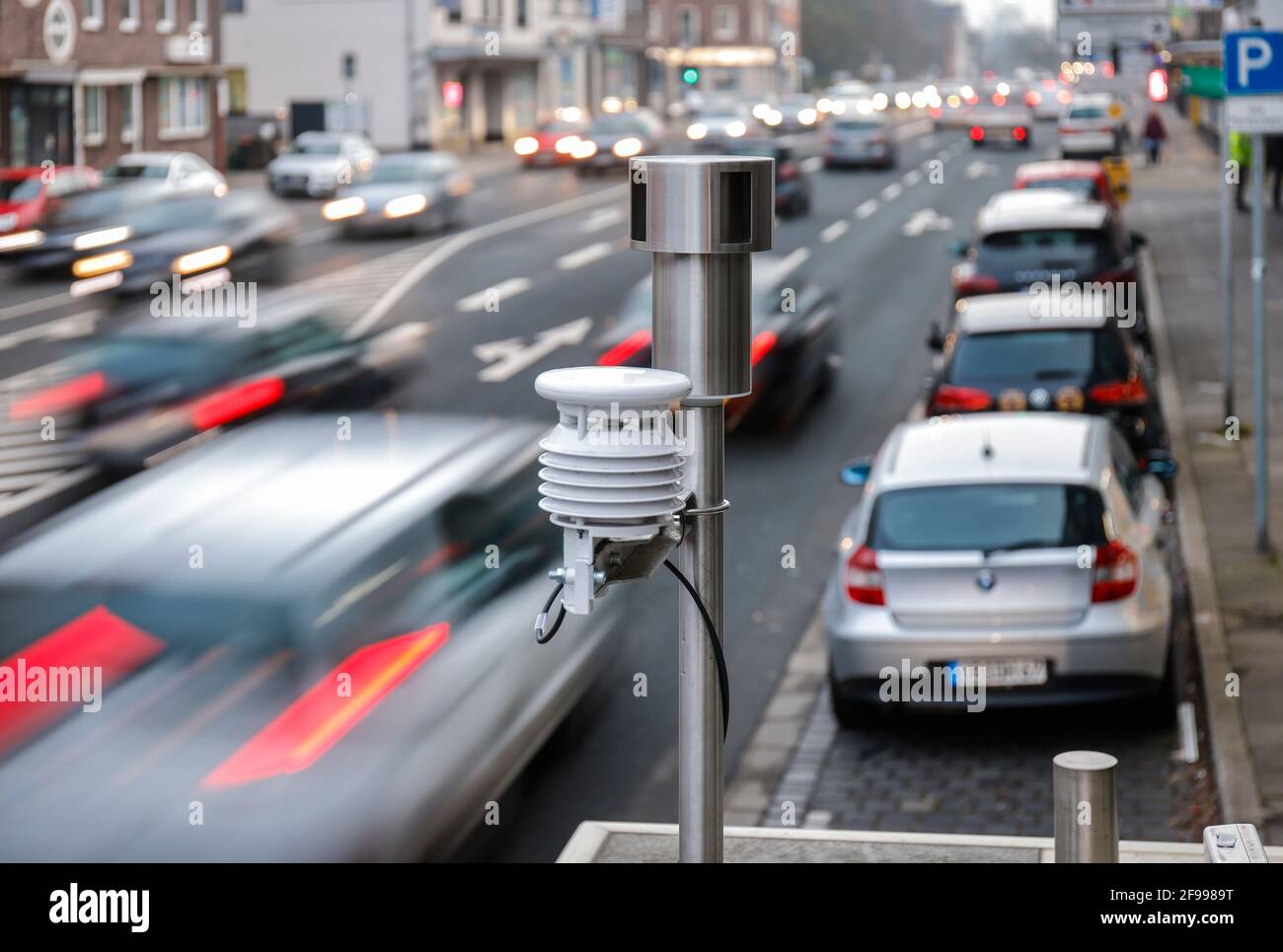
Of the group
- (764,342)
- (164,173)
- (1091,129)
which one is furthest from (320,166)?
(764,342)

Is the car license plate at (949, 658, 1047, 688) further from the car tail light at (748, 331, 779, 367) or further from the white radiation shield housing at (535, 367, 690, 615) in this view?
the car tail light at (748, 331, 779, 367)

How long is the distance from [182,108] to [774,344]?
37.9 metres

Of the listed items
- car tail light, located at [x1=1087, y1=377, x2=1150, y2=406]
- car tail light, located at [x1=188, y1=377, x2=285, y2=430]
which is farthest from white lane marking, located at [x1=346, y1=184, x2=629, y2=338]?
car tail light, located at [x1=1087, y1=377, x2=1150, y2=406]

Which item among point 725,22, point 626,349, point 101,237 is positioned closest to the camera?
point 626,349

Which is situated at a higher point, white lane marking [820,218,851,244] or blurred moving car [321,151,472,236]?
blurred moving car [321,151,472,236]

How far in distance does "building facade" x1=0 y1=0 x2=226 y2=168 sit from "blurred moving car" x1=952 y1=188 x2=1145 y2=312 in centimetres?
2906

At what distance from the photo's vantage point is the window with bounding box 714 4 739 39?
106 m

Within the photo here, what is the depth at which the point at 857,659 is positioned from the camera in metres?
9.94

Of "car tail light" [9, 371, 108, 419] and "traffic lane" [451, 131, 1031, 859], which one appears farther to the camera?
"car tail light" [9, 371, 108, 419]

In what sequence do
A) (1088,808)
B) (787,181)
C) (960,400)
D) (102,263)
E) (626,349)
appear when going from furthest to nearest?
(787,181)
(102,263)
(626,349)
(960,400)
(1088,808)

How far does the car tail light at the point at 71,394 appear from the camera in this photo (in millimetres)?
16234

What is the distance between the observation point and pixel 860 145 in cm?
5288

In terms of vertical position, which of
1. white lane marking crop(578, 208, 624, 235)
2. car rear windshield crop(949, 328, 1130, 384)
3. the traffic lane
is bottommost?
the traffic lane

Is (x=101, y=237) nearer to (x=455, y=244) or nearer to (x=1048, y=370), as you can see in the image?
(x=455, y=244)
